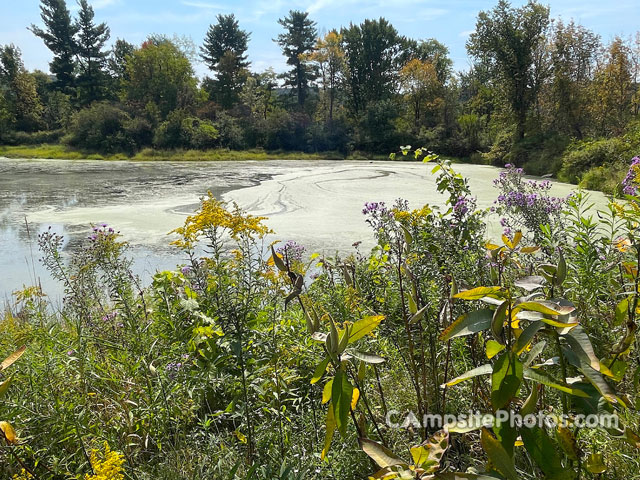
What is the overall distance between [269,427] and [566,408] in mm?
805

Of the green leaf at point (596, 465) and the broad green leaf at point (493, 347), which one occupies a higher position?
the broad green leaf at point (493, 347)

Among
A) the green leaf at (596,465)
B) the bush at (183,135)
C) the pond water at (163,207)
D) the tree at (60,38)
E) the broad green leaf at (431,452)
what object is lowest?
the pond water at (163,207)

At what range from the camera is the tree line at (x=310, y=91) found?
1606 cm

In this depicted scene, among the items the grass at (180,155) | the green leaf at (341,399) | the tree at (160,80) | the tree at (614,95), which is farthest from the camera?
the tree at (160,80)

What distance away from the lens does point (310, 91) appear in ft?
111

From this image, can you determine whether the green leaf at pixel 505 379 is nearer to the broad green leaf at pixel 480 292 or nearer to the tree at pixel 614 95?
the broad green leaf at pixel 480 292

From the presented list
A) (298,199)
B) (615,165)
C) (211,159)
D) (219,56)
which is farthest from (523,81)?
(219,56)

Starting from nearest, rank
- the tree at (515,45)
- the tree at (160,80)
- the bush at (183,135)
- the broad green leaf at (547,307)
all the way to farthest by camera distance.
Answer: the broad green leaf at (547,307) < the tree at (515,45) < the bush at (183,135) < the tree at (160,80)

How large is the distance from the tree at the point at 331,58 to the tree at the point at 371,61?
0.55 meters

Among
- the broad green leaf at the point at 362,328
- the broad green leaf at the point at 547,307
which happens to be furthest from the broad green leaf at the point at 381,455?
the broad green leaf at the point at 547,307

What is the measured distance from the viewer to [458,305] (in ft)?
3.99

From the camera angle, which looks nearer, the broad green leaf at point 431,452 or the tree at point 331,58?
the broad green leaf at point 431,452

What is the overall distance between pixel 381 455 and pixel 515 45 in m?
18.6

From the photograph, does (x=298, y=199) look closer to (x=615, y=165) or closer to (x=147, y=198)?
(x=147, y=198)
